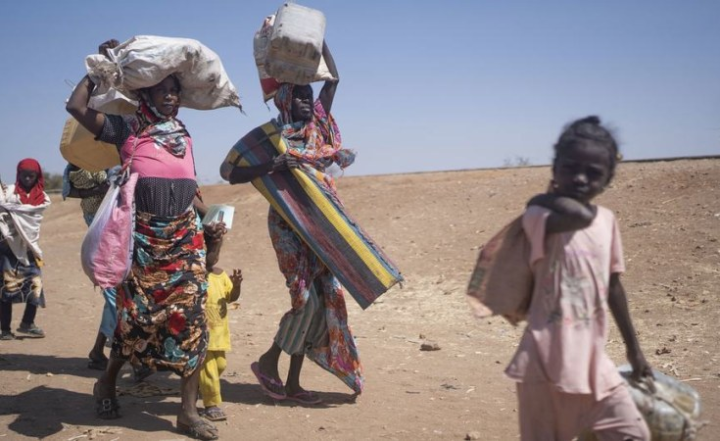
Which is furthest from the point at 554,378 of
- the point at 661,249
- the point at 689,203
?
the point at 689,203

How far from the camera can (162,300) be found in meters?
4.49

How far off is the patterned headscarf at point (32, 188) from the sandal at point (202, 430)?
4490 mm

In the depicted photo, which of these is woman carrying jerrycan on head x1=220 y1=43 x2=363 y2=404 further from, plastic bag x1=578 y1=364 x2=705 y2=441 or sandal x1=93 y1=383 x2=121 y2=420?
plastic bag x1=578 y1=364 x2=705 y2=441

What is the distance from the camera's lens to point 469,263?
423 inches

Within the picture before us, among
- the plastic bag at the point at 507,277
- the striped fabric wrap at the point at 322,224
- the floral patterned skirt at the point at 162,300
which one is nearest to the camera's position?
the plastic bag at the point at 507,277

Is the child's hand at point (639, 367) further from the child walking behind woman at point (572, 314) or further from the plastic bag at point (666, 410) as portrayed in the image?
the child walking behind woman at point (572, 314)

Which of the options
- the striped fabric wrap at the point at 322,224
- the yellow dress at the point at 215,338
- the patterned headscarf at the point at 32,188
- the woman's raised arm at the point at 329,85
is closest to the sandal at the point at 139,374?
the yellow dress at the point at 215,338

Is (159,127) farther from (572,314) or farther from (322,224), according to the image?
(572,314)

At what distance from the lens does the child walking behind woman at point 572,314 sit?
2982 mm

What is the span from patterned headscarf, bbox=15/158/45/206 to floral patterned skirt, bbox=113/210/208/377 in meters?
4.15

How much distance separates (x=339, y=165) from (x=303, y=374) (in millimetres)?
1928

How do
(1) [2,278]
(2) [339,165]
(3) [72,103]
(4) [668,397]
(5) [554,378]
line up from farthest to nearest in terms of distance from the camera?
(1) [2,278] → (2) [339,165] → (3) [72,103] → (4) [668,397] → (5) [554,378]

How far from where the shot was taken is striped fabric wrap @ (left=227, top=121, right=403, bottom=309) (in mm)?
5340

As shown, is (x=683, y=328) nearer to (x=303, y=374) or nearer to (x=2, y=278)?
(x=303, y=374)
